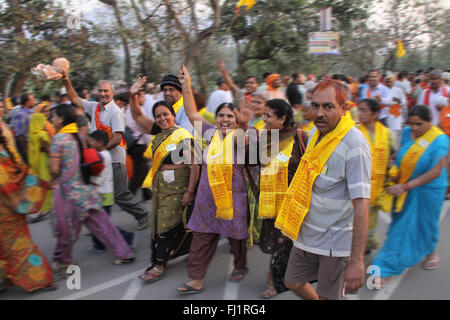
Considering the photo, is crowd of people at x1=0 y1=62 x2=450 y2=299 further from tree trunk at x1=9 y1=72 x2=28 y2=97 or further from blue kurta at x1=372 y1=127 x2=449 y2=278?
tree trunk at x1=9 y1=72 x2=28 y2=97

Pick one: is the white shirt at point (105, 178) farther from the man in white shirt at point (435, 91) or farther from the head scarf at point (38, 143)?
the man in white shirt at point (435, 91)

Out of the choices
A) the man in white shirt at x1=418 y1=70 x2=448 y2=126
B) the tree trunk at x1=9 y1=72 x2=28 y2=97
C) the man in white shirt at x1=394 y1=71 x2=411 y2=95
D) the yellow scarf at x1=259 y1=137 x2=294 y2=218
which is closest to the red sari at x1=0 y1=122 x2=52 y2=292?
the yellow scarf at x1=259 y1=137 x2=294 y2=218

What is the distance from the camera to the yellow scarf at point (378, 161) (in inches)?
153

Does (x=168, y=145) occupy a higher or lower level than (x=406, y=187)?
higher

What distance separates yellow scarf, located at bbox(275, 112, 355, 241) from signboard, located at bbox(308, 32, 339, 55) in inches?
273

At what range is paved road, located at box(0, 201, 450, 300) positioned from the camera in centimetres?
359

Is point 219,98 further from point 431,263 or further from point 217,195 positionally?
point 431,263

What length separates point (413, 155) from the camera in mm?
3730

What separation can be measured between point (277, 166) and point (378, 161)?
1.18m

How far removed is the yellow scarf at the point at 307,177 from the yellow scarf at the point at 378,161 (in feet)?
4.97

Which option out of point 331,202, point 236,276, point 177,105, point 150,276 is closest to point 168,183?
point 150,276

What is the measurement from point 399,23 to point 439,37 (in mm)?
4245

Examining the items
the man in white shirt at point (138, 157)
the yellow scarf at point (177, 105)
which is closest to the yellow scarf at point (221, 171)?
the yellow scarf at point (177, 105)
